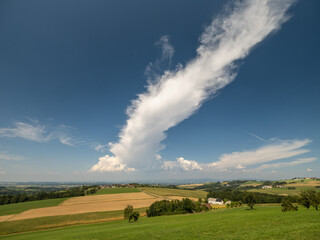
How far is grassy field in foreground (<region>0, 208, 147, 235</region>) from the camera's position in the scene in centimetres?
5253

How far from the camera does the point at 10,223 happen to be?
57500mm

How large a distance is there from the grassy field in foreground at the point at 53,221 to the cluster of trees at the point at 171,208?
14.9m

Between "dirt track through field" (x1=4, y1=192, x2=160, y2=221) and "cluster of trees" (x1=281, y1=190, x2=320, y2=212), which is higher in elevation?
"cluster of trees" (x1=281, y1=190, x2=320, y2=212)

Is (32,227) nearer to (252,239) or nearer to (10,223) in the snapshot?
(10,223)

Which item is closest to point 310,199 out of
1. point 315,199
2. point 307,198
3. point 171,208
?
point 307,198

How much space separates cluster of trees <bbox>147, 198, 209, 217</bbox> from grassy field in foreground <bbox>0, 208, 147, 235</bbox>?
48.9 ft

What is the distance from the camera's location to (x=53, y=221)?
59469 mm

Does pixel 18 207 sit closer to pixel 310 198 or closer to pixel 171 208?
pixel 171 208

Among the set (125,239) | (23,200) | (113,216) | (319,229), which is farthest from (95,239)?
(23,200)

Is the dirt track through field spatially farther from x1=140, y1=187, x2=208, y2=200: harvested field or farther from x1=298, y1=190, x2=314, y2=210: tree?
x1=298, y1=190, x2=314, y2=210: tree

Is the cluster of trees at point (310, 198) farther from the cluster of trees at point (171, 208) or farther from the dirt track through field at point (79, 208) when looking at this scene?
the dirt track through field at point (79, 208)

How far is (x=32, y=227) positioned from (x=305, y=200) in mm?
85033

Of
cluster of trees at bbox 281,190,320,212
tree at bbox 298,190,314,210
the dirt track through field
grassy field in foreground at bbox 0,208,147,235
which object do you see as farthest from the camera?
the dirt track through field

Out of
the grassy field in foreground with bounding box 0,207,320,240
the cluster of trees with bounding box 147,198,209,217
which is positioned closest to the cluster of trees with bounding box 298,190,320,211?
the grassy field in foreground with bounding box 0,207,320,240
